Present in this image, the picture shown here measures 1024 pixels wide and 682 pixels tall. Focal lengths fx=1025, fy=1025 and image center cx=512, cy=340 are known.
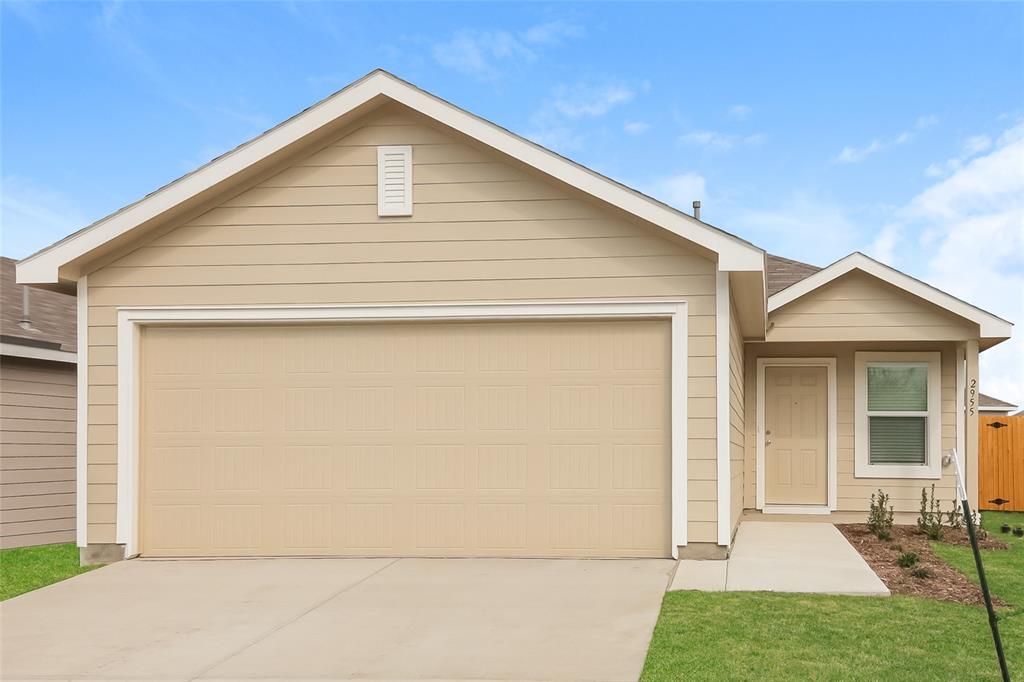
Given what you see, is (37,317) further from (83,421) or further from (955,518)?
(955,518)

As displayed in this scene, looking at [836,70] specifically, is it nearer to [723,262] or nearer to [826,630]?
[723,262]

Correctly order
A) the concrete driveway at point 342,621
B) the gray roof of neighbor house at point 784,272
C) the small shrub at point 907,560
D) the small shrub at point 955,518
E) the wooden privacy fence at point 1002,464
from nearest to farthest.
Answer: the concrete driveway at point 342,621, the small shrub at point 907,560, the small shrub at point 955,518, the gray roof of neighbor house at point 784,272, the wooden privacy fence at point 1002,464

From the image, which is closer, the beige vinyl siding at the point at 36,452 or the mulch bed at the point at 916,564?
the mulch bed at the point at 916,564

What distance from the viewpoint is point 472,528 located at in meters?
10.3

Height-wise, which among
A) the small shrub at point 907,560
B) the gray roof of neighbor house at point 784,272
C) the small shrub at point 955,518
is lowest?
the small shrub at point 955,518

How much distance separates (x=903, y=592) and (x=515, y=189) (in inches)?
204

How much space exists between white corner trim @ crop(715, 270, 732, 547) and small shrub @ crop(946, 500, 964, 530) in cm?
558

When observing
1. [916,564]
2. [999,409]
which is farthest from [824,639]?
[999,409]

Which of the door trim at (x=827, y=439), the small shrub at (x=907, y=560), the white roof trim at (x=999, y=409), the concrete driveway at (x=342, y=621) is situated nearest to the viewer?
the concrete driveway at (x=342, y=621)

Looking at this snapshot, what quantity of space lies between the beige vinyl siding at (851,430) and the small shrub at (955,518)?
308mm

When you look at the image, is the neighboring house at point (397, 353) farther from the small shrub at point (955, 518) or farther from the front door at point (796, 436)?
the small shrub at point (955, 518)

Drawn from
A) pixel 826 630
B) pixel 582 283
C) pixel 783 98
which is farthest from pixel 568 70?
pixel 826 630

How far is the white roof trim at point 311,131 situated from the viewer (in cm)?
987

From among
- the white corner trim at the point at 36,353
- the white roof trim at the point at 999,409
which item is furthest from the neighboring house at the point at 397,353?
the white roof trim at the point at 999,409
